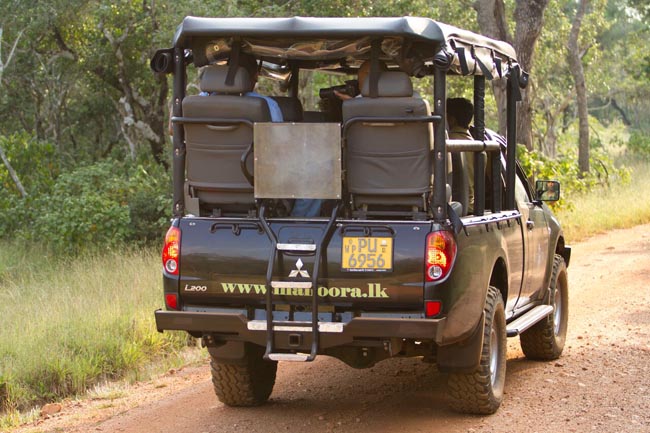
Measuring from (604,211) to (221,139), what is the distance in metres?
13.6

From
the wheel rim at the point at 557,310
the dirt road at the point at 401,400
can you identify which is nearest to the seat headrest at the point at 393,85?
the dirt road at the point at 401,400

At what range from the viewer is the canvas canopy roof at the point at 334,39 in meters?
5.64

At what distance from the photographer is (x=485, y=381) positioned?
20.2ft

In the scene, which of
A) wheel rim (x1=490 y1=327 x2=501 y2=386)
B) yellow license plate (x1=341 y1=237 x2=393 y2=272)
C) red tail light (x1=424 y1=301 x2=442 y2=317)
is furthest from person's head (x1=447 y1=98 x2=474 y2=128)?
red tail light (x1=424 y1=301 x2=442 y2=317)

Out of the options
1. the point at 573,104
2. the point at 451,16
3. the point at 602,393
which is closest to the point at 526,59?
the point at 451,16

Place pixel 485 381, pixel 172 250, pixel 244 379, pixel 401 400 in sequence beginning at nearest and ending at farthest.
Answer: pixel 172 250
pixel 485 381
pixel 244 379
pixel 401 400

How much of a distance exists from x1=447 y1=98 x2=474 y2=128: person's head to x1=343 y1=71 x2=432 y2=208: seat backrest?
1.27 meters

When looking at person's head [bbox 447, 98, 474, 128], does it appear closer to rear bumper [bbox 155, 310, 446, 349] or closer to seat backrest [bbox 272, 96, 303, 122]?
seat backrest [bbox 272, 96, 303, 122]

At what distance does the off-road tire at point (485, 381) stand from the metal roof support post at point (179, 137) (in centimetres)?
195

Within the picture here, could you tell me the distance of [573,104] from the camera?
4572cm

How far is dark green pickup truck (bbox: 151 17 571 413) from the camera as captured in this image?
5.61 metres

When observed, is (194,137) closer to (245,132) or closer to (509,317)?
(245,132)

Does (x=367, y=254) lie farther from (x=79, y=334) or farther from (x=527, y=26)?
(x=527, y=26)

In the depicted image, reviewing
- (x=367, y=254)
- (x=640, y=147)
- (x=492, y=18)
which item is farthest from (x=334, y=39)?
(x=640, y=147)
